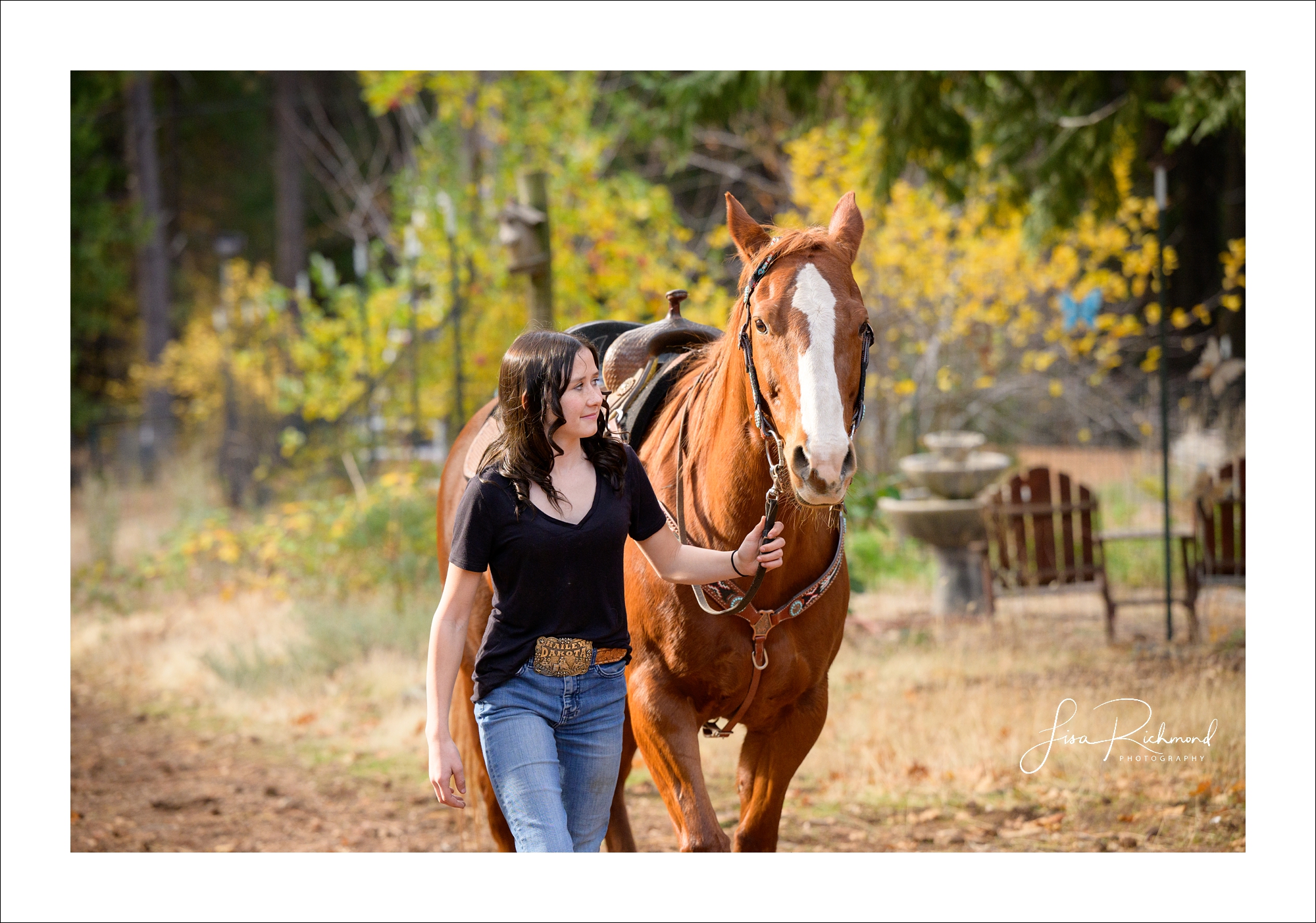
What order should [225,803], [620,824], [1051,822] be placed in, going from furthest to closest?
[225,803] → [1051,822] → [620,824]

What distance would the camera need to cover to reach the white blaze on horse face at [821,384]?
2.27 m

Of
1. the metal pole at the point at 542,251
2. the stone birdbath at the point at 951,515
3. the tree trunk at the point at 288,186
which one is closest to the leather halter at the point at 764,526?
the metal pole at the point at 542,251

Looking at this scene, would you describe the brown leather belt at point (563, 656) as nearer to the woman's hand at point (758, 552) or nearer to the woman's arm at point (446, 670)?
the woman's arm at point (446, 670)

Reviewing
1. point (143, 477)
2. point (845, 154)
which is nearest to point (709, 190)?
point (845, 154)

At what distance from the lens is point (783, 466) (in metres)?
2.55

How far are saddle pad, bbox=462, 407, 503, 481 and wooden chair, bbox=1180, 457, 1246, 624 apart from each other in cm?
470

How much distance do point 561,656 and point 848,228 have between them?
1.32m

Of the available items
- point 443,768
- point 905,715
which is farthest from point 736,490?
point 905,715

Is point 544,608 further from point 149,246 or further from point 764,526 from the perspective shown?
point 149,246

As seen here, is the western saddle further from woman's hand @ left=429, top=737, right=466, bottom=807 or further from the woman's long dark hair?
woman's hand @ left=429, top=737, right=466, bottom=807

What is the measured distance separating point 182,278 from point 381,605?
15.1 metres

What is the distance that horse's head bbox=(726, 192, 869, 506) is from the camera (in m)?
2.29

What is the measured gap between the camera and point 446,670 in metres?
2.43

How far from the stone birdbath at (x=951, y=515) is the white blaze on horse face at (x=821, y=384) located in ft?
17.2
